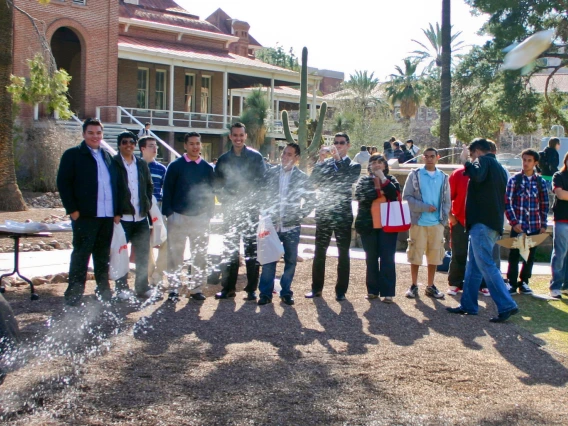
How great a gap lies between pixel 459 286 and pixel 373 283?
1453 millimetres

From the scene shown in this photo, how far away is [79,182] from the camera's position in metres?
7.62

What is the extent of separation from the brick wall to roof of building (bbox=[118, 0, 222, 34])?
138 inches

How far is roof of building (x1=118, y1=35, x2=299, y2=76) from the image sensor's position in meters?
30.3

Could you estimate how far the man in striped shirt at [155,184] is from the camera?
8852 millimetres

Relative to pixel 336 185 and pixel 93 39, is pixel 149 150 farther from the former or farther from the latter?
pixel 93 39

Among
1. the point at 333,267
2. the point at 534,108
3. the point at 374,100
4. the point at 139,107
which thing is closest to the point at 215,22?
the point at 374,100

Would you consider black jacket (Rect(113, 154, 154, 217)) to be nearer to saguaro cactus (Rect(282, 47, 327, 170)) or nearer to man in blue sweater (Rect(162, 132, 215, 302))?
man in blue sweater (Rect(162, 132, 215, 302))

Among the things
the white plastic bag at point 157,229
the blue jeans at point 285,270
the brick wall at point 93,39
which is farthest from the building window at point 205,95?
the blue jeans at point 285,270

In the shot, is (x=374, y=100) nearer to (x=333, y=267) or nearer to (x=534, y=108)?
(x=534, y=108)

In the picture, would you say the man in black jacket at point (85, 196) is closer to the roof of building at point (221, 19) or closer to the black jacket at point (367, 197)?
the black jacket at point (367, 197)

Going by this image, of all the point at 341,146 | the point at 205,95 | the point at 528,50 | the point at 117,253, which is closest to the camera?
the point at 117,253

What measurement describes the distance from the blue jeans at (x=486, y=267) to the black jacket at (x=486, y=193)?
0.08 metres

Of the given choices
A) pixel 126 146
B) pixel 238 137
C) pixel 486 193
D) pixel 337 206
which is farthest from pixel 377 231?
pixel 126 146

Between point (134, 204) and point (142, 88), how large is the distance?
25704mm
